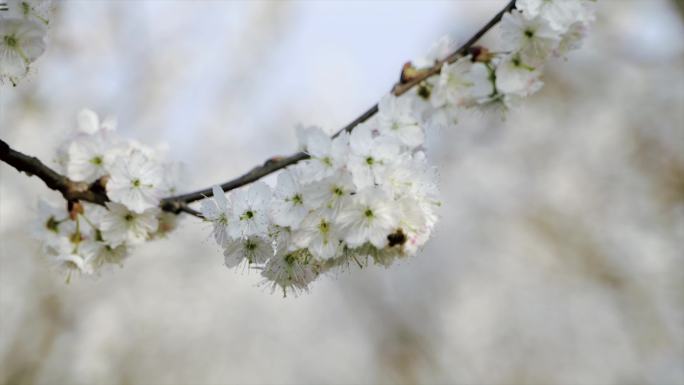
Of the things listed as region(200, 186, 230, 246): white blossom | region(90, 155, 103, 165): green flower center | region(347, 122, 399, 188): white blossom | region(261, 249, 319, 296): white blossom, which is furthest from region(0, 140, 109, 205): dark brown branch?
region(347, 122, 399, 188): white blossom

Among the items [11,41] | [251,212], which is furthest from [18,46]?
[251,212]

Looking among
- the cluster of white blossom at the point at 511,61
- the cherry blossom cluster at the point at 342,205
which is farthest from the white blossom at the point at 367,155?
the cluster of white blossom at the point at 511,61

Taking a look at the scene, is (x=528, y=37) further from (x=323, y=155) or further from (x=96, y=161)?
(x=96, y=161)

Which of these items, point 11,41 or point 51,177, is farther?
point 51,177

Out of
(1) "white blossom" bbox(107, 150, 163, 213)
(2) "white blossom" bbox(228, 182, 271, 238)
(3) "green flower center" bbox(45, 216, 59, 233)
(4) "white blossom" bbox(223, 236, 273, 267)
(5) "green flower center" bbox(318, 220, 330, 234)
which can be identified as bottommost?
(5) "green flower center" bbox(318, 220, 330, 234)

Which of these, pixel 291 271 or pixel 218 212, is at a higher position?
pixel 218 212

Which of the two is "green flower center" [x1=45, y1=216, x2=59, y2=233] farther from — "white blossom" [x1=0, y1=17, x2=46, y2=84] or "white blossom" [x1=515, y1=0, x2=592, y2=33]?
"white blossom" [x1=515, y1=0, x2=592, y2=33]

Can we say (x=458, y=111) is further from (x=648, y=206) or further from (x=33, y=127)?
(x=648, y=206)
